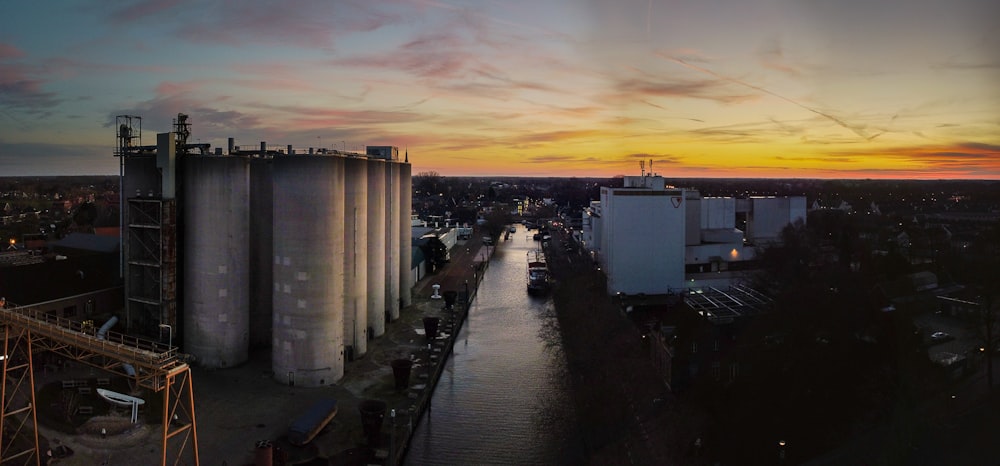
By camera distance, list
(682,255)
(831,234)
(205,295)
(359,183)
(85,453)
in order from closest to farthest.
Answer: (85,453), (205,295), (359,183), (682,255), (831,234)

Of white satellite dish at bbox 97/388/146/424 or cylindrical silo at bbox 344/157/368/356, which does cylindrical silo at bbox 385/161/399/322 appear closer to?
cylindrical silo at bbox 344/157/368/356

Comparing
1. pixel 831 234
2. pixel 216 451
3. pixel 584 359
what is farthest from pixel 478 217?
pixel 216 451

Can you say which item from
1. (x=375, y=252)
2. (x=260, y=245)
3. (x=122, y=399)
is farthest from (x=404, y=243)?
(x=122, y=399)

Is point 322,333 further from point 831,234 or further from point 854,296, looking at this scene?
point 831,234

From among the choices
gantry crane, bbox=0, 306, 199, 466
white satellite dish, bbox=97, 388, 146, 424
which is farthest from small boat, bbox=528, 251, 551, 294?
white satellite dish, bbox=97, 388, 146, 424

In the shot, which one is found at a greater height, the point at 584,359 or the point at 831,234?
the point at 831,234

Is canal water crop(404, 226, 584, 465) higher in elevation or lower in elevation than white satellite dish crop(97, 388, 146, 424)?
lower

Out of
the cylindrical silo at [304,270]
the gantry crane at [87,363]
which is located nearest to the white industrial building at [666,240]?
the cylindrical silo at [304,270]
